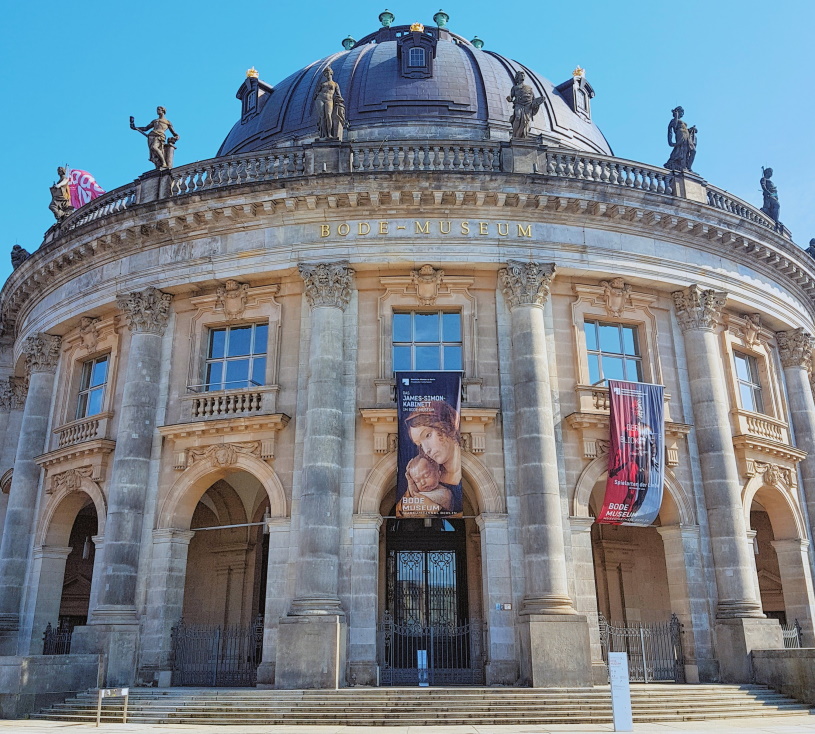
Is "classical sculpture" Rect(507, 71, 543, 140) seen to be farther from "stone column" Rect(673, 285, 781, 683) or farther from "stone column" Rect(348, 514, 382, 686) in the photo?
"stone column" Rect(348, 514, 382, 686)

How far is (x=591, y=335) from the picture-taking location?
21703mm

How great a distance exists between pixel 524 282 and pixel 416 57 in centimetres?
1335

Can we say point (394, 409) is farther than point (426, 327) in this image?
No

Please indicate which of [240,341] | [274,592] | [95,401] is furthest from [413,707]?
[95,401]

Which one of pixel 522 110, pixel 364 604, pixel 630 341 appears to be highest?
pixel 522 110

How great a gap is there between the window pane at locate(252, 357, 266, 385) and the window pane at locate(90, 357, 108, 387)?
203 inches

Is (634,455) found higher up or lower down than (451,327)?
lower down

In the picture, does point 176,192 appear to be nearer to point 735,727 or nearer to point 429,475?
point 429,475

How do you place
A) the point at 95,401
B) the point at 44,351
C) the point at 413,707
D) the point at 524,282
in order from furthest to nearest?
the point at 44,351, the point at 95,401, the point at 524,282, the point at 413,707

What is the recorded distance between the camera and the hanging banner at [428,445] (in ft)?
61.1

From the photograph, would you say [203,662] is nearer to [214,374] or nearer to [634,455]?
[214,374]

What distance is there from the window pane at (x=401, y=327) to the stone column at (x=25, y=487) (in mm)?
11261

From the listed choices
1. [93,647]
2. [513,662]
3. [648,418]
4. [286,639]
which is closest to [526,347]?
[648,418]

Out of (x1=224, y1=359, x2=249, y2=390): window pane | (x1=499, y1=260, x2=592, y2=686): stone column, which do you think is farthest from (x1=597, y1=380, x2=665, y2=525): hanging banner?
(x1=224, y1=359, x2=249, y2=390): window pane
